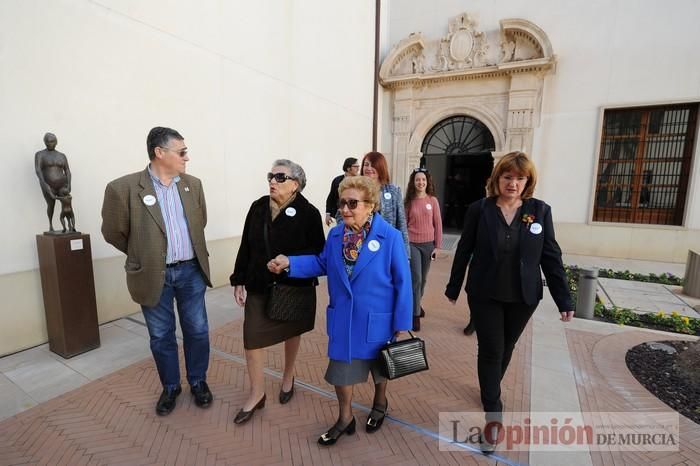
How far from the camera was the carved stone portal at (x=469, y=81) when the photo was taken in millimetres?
9172

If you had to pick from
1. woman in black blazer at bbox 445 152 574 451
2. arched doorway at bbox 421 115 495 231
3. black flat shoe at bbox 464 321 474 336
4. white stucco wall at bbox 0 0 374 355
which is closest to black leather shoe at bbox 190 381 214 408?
woman in black blazer at bbox 445 152 574 451

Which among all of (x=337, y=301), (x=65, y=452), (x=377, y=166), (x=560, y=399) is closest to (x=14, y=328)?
(x=65, y=452)

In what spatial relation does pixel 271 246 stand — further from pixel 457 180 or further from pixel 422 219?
pixel 457 180

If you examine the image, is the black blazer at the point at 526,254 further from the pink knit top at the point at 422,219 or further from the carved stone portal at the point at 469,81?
the carved stone portal at the point at 469,81

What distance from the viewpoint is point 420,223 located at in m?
4.10

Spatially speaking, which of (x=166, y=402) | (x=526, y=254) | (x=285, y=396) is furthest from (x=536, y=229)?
(x=166, y=402)

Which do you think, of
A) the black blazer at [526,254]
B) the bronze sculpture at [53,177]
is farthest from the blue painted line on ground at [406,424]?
the bronze sculpture at [53,177]

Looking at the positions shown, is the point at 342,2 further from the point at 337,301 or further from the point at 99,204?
the point at 337,301

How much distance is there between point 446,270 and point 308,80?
17.2ft

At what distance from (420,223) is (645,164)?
27.5 feet

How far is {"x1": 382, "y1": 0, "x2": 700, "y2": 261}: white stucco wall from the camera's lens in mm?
8086

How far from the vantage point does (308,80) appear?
7785mm

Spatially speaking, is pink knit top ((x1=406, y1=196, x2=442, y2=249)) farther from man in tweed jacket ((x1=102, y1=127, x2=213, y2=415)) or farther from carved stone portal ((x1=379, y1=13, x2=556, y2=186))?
carved stone portal ((x1=379, y1=13, x2=556, y2=186))

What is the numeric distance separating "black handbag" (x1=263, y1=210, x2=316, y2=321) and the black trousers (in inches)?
46.7
